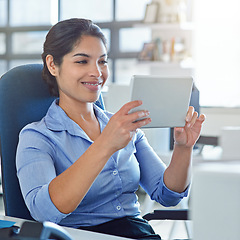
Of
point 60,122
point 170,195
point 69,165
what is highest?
point 60,122

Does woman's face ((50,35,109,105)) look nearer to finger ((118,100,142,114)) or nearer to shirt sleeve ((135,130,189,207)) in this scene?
shirt sleeve ((135,130,189,207))

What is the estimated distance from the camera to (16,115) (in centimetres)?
142

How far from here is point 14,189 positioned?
4.53ft

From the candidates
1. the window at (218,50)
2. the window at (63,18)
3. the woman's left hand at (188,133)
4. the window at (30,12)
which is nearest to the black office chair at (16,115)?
the woman's left hand at (188,133)

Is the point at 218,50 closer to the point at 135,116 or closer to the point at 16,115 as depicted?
the point at 16,115

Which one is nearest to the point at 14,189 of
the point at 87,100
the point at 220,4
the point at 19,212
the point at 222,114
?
the point at 19,212

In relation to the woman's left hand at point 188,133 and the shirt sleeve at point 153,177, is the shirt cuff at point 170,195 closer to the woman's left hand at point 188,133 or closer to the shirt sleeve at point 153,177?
the shirt sleeve at point 153,177

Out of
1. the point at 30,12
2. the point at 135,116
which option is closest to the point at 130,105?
the point at 135,116

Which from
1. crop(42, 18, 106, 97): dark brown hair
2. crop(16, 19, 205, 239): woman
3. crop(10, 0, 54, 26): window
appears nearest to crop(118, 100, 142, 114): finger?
crop(16, 19, 205, 239): woman

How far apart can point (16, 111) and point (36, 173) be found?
0.91 feet

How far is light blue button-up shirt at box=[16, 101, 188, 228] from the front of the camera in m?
1.22

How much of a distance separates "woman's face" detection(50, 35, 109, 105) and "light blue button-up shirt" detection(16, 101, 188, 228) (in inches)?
3.4

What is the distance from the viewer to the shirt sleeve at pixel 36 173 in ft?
3.82

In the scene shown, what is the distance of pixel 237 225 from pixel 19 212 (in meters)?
0.99
